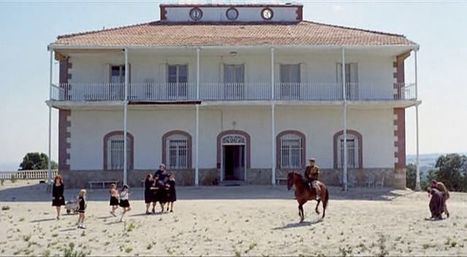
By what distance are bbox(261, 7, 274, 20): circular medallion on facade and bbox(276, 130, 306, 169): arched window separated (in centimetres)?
765

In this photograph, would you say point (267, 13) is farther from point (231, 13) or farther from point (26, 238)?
point (26, 238)

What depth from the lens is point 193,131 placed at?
29.4 meters

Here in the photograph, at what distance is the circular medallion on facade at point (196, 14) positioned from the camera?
33.9 m

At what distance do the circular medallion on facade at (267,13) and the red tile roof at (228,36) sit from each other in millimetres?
1265

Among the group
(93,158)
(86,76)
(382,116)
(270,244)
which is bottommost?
(270,244)

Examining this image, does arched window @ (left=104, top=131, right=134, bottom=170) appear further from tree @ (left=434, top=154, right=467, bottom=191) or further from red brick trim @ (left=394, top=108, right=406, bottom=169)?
tree @ (left=434, top=154, right=467, bottom=191)

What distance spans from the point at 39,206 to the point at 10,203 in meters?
1.78

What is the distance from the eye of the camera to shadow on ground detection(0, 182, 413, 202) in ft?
78.5

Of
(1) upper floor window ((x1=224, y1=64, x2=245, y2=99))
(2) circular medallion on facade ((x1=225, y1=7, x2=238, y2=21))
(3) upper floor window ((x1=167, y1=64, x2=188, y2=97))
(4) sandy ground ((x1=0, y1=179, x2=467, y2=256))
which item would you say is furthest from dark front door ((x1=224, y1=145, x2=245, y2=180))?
(2) circular medallion on facade ((x1=225, y1=7, x2=238, y2=21))

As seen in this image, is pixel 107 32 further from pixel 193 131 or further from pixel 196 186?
pixel 196 186

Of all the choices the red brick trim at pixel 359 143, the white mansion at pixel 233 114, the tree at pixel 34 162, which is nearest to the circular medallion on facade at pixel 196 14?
the white mansion at pixel 233 114

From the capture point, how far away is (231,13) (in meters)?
34.1

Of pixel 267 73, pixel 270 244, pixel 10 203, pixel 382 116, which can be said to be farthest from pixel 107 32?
pixel 270 244

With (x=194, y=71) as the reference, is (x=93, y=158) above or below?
below
